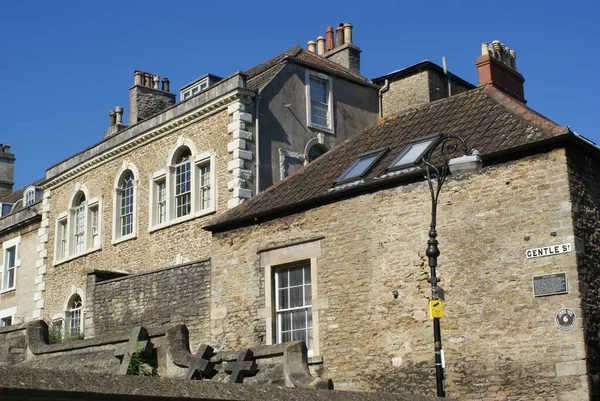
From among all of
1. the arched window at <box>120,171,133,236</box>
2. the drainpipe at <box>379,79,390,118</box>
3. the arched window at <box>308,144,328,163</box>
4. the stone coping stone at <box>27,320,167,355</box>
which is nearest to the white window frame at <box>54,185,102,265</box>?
the arched window at <box>120,171,133,236</box>

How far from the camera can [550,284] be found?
49.5 ft

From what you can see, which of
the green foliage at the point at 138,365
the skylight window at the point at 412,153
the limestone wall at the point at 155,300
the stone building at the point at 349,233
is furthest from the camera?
the limestone wall at the point at 155,300

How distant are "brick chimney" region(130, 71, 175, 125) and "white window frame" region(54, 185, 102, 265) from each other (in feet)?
10.2

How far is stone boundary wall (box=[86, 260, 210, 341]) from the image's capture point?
2053 centimetres

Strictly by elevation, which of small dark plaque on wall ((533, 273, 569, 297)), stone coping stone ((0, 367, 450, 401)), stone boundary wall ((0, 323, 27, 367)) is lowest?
stone coping stone ((0, 367, 450, 401))

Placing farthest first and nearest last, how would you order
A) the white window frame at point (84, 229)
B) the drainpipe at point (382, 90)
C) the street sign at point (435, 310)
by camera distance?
the white window frame at point (84, 229)
the drainpipe at point (382, 90)
the street sign at point (435, 310)

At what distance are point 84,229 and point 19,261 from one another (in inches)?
242

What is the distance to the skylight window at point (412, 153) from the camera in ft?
58.2

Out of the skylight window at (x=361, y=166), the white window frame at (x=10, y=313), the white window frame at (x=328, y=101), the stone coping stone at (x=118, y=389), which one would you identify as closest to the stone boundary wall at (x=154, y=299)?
the skylight window at (x=361, y=166)

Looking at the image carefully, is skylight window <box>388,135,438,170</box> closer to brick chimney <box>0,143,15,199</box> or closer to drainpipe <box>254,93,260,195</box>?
drainpipe <box>254,93,260,195</box>

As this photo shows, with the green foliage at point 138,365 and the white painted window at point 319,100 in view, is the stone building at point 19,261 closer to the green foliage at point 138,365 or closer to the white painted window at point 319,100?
the white painted window at point 319,100

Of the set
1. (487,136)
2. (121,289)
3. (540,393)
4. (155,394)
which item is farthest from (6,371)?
(121,289)

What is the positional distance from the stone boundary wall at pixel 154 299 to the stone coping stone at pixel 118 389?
12.2 m

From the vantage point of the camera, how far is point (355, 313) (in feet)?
57.2
